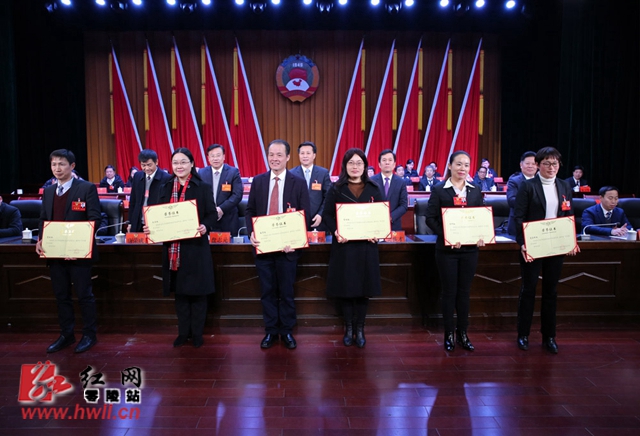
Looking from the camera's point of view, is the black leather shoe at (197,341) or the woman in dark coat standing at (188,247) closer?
the woman in dark coat standing at (188,247)

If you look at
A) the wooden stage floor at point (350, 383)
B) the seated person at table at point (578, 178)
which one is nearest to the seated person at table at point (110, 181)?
the wooden stage floor at point (350, 383)

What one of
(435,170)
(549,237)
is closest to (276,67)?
(435,170)

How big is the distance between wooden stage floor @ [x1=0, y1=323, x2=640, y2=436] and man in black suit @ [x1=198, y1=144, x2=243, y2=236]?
3.59 feet

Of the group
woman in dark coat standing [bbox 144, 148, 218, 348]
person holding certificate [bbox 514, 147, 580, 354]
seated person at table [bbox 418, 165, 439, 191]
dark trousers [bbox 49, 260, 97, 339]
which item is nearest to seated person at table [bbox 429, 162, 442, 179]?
seated person at table [bbox 418, 165, 439, 191]

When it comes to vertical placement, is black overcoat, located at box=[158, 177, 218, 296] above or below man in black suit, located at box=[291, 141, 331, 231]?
below

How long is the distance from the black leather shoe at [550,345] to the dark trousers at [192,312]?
7.89 feet

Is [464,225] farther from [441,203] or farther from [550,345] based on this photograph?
[550,345]

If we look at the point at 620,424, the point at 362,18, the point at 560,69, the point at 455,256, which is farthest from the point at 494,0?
the point at 620,424

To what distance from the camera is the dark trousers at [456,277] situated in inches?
110

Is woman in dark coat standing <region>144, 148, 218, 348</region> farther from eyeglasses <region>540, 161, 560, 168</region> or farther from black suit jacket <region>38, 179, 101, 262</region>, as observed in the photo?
eyeglasses <region>540, 161, 560, 168</region>

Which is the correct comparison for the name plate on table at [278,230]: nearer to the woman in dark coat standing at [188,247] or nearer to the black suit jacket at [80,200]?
the woman in dark coat standing at [188,247]

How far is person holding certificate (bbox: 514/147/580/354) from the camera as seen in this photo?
272 centimetres

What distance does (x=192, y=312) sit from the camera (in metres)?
2.98

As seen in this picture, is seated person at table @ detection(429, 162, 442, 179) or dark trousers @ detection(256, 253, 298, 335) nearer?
dark trousers @ detection(256, 253, 298, 335)
